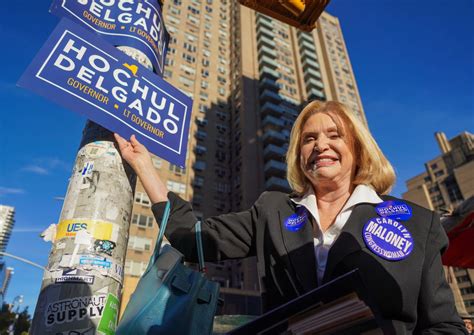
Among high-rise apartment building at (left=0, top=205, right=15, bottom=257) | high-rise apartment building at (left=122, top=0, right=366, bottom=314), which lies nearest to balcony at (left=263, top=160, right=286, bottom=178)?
high-rise apartment building at (left=122, top=0, right=366, bottom=314)

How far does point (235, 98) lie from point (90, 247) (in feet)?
142

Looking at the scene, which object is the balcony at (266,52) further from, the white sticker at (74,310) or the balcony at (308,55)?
the white sticker at (74,310)

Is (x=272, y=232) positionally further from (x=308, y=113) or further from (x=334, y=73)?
(x=334, y=73)

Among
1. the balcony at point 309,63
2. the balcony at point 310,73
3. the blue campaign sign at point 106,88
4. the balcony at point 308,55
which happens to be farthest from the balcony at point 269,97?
the blue campaign sign at point 106,88

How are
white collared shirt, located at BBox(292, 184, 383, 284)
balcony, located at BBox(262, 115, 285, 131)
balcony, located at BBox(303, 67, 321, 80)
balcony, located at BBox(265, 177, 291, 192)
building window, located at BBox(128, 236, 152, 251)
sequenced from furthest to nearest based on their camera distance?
balcony, located at BBox(303, 67, 321, 80), balcony, located at BBox(262, 115, 285, 131), balcony, located at BBox(265, 177, 291, 192), building window, located at BBox(128, 236, 152, 251), white collared shirt, located at BBox(292, 184, 383, 284)

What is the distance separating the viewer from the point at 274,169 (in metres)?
36.3

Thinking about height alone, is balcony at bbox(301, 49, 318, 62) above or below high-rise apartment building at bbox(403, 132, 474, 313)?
above

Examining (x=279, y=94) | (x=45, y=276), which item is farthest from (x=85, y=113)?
(x=279, y=94)

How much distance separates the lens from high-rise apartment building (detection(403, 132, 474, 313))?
60.2m

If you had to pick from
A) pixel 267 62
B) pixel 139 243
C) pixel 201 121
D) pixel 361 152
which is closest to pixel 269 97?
pixel 267 62

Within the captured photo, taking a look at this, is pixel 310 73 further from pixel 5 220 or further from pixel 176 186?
pixel 5 220

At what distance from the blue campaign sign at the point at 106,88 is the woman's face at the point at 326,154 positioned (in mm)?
1302

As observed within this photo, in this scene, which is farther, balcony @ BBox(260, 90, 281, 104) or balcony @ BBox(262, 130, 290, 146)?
balcony @ BBox(260, 90, 281, 104)

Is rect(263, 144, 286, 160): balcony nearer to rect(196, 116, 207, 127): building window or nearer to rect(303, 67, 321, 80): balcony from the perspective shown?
rect(196, 116, 207, 127): building window
